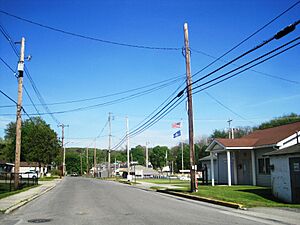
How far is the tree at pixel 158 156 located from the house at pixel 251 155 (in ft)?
406

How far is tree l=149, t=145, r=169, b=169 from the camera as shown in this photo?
16100 cm

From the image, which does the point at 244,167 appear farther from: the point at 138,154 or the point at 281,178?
the point at 138,154

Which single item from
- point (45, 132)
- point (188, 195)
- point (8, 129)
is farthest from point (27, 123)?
point (188, 195)

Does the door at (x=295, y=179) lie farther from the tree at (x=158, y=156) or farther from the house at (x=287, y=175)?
the tree at (x=158, y=156)

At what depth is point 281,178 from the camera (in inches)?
809

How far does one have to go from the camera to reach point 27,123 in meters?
102

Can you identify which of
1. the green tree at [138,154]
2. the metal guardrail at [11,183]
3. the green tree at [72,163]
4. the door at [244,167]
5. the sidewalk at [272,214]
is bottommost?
the sidewalk at [272,214]

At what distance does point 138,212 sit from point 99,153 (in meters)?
171

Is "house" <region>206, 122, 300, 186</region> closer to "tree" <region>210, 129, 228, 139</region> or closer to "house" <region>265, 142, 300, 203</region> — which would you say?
"house" <region>265, 142, 300, 203</region>

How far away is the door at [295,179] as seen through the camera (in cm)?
1905

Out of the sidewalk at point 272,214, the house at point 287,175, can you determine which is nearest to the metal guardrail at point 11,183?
the sidewalk at point 272,214

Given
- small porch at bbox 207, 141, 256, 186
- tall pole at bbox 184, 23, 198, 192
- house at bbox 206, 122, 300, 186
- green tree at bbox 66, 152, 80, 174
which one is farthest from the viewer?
green tree at bbox 66, 152, 80, 174

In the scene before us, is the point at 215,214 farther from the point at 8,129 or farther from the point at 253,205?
the point at 8,129

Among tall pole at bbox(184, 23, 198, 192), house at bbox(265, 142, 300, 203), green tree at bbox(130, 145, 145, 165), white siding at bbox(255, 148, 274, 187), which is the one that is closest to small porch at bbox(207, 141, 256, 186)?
white siding at bbox(255, 148, 274, 187)
